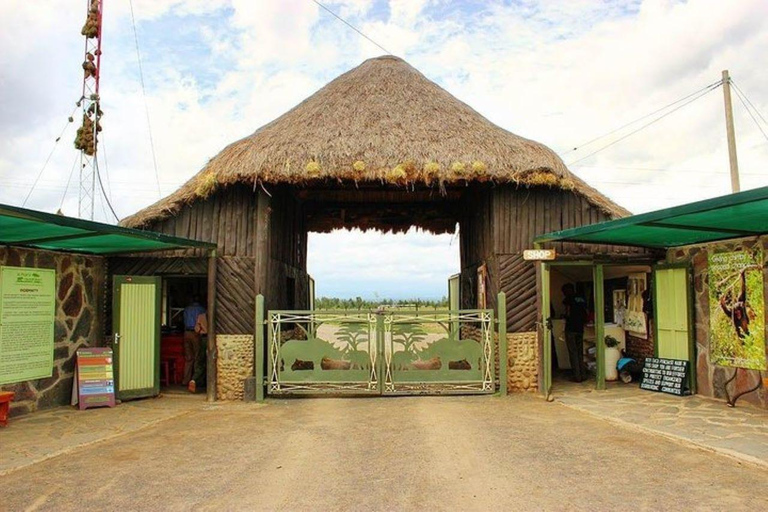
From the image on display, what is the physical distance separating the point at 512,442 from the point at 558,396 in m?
3.21

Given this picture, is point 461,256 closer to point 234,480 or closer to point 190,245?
point 190,245

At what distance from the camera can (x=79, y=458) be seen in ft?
18.6

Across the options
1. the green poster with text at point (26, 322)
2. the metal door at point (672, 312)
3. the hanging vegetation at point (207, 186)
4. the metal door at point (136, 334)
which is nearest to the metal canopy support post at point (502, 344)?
the metal door at point (672, 312)

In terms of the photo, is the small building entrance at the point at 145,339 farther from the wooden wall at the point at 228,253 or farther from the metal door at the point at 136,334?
the wooden wall at the point at 228,253

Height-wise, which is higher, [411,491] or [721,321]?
[721,321]

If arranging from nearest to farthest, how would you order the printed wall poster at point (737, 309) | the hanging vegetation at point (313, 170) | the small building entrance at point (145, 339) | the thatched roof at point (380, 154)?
the printed wall poster at point (737, 309)
the small building entrance at point (145, 339)
the hanging vegetation at point (313, 170)
the thatched roof at point (380, 154)

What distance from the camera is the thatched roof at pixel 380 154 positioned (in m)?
9.18

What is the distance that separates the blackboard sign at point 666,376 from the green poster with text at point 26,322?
9.23 meters

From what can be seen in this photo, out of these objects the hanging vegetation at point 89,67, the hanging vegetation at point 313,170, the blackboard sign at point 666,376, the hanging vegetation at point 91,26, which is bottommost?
the blackboard sign at point 666,376

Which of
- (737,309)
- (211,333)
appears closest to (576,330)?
(737,309)

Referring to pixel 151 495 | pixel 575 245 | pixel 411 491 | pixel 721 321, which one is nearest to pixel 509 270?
pixel 575 245

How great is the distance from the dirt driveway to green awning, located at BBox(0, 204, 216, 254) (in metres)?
2.40

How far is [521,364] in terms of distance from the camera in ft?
30.7

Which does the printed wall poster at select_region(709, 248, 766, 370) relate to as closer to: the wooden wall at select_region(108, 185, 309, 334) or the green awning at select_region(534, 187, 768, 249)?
the green awning at select_region(534, 187, 768, 249)
